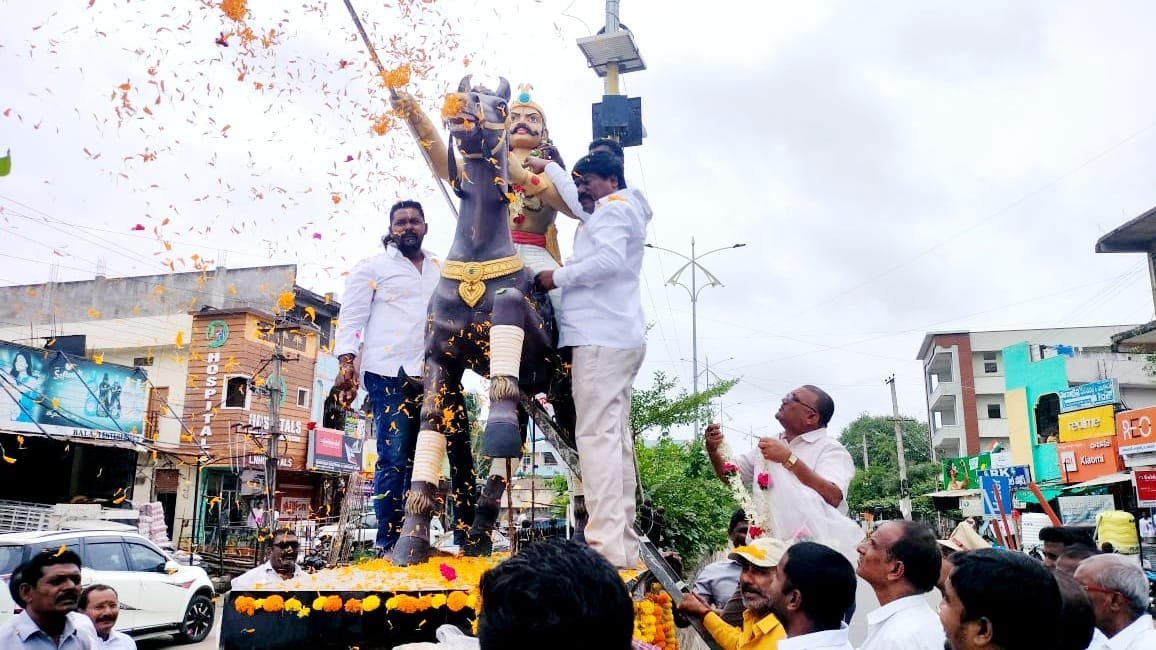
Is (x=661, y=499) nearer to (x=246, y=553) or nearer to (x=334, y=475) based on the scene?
(x=246, y=553)

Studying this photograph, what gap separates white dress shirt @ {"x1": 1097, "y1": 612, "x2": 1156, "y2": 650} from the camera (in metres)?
3.56

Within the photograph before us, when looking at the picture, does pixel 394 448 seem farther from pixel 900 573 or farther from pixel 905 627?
pixel 905 627

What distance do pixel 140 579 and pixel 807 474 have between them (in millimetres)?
10279

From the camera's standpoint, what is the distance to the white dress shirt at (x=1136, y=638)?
3.56 m

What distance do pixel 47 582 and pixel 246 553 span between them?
1951 centimetres

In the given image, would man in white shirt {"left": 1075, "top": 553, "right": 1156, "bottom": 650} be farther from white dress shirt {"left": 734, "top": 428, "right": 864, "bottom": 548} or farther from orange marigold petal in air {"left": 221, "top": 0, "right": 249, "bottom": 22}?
orange marigold petal in air {"left": 221, "top": 0, "right": 249, "bottom": 22}

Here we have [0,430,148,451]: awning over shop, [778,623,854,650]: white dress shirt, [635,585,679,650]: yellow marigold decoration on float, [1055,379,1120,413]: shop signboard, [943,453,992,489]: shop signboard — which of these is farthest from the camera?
[943,453,992,489]: shop signboard

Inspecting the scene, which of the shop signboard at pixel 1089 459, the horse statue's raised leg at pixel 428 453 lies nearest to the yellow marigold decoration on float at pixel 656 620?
the horse statue's raised leg at pixel 428 453

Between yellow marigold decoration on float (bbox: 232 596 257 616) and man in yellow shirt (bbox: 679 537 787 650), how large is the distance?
202 cm

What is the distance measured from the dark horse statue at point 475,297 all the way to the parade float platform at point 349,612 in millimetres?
726

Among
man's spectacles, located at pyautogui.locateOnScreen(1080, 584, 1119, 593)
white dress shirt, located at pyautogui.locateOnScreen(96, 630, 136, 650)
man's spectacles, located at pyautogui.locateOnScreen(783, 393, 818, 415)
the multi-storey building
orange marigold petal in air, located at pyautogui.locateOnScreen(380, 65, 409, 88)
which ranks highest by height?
the multi-storey building

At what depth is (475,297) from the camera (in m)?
4.78

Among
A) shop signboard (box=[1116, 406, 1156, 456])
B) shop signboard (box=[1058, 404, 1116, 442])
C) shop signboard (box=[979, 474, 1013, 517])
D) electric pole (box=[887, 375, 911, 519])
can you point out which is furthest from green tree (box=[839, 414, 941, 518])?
shop signboard (box=[979, 474, 1013, 517])

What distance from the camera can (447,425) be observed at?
4809mm
